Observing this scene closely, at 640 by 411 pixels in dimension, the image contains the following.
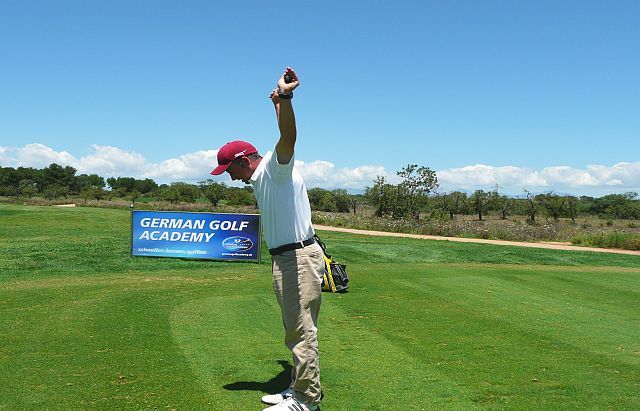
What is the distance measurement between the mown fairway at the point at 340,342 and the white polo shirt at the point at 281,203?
1.47 metres

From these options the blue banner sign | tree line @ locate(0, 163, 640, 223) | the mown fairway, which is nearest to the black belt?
the mown fairway

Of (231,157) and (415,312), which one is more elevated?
(231,157)

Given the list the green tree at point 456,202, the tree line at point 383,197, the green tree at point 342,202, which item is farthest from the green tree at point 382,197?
the green tree at point 342,202

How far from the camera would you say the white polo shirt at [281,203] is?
14.3 ft

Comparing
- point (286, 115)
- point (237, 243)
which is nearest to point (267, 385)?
point (286, 115)

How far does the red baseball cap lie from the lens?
14.7 feet

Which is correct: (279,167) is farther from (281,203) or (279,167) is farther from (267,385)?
(267,385)

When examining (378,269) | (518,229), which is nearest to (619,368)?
(378,269)

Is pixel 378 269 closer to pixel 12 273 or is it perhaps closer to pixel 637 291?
pixel 637 291

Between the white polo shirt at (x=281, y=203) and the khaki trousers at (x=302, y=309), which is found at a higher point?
the white polo shirt at (x=281, y=203)

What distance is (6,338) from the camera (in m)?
7.22

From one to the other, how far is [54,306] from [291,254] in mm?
6608

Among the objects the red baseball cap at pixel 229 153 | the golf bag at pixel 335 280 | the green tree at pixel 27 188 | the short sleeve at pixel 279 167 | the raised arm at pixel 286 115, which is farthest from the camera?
the green tree at pixel 27 188

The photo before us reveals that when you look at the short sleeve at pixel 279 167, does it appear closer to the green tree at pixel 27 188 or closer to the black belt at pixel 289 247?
the black belt at pixel 289 247
